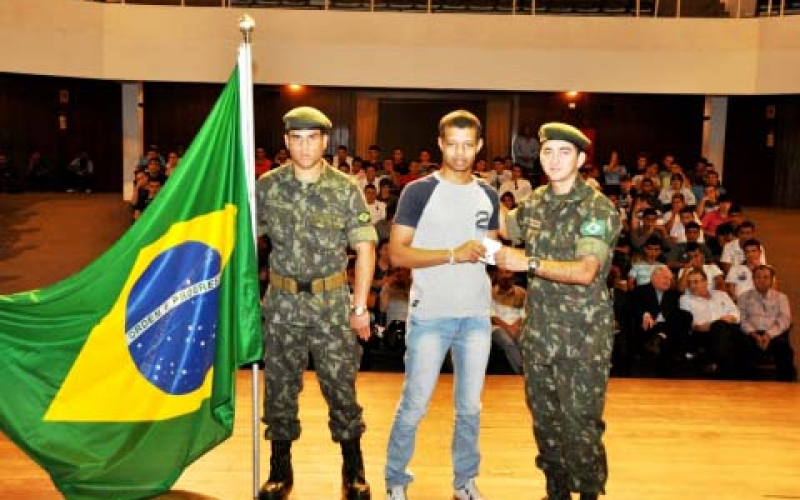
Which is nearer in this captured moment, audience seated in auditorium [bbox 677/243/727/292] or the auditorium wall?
audience seated in auditorium [bbox 677/243/727/292]

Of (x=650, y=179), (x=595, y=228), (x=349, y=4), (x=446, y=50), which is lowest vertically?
(x=650, y=179)

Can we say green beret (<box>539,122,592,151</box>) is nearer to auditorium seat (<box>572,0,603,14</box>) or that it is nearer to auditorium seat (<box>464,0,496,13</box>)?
auditorium seat (<box>464,0,496,13</box>)

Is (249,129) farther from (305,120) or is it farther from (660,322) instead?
(660,322)

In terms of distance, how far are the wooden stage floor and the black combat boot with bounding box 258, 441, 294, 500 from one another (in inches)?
3.2

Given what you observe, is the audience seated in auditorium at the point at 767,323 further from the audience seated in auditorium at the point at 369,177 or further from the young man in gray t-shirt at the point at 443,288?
the audience seated in auditorium at the point at 369,177

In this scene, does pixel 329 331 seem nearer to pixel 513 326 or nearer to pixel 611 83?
pixel 513 326

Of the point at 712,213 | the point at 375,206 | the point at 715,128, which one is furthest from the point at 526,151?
the point at 375,206

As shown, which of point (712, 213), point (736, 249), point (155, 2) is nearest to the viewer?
point (736, 249)

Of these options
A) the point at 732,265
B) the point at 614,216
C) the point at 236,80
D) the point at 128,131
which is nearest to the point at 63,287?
the point at 236,80

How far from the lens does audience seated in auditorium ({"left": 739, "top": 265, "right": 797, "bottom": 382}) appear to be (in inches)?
291

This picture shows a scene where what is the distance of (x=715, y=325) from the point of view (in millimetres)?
7441

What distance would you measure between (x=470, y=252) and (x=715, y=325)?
436 cm

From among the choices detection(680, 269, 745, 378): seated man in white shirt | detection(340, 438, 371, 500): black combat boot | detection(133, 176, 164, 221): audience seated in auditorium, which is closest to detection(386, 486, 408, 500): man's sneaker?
detection(340, 438, 371, 500): black combat boot

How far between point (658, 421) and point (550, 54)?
32.9ft
